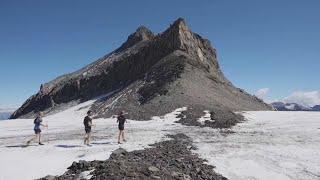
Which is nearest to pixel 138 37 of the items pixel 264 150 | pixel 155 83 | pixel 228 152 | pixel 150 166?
pixel 155 83

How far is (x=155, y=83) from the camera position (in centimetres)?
7388

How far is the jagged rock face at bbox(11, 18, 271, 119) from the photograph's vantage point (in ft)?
207

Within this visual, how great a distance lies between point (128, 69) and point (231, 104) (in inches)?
1580

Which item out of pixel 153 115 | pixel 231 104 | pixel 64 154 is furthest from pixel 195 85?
pixel 64 154

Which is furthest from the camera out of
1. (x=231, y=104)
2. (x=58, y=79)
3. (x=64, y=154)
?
(x=58, y=79)

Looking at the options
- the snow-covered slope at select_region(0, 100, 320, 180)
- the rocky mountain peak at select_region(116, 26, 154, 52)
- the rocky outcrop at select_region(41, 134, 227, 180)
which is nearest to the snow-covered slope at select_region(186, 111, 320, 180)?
the snow-covered slope at select_region(0, 100, 320, 180)

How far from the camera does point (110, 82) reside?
10575 centimetres

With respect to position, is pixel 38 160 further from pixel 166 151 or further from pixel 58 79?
pixel 58 79

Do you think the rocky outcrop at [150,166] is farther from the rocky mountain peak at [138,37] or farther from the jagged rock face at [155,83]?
the rocky mountain peak at [138,37]

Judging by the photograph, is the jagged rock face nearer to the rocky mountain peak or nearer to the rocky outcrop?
the rocky mountain peak

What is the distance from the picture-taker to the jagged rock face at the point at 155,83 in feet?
207

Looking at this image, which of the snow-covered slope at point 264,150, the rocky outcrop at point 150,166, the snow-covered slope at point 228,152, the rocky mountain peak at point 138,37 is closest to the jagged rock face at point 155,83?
the rocky mountain peak at point 138,37

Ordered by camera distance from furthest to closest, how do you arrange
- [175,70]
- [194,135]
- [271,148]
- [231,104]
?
[175,70] → [231,104] → [194,135] → [271,148]

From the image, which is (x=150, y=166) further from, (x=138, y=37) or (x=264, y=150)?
(x=138, y=37)
